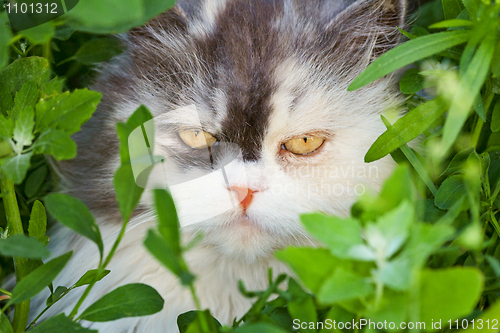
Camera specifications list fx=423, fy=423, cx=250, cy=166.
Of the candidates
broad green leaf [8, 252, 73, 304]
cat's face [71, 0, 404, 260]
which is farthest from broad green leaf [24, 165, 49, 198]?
broad green leaf [8, 252, 73, 304]

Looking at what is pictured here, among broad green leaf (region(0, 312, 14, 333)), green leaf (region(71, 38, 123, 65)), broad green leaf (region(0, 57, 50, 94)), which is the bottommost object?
broad green leaf (region(0, 312, 14, 333))

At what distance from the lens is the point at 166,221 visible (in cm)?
50

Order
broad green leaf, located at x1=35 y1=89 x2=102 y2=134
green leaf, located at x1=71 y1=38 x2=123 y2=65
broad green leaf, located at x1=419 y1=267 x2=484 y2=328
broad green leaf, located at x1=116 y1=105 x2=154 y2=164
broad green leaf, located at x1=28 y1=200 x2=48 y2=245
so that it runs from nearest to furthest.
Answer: broad green leaf, located at x1=419 y1=267 x2=484 y2=328
broad green leaf, located at x1=116 y1=105 x2=154 y2=164
broad green leaf, located at x1=35 y1=89 x2=102 y2=134
broad green leaf, located at x1=28 y1=200 x2=48 y2=245
green leaf, located at x1=71 y1=38 x2=123 y2=65

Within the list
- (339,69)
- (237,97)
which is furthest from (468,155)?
(237,97)

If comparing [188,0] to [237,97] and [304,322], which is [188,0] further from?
[304,322]

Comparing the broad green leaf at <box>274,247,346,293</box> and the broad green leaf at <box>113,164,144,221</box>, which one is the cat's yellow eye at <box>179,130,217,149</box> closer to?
→ the broad green leaf at <box>113,164,144,221</box>

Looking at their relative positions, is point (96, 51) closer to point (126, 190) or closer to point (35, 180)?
point (35, 180)

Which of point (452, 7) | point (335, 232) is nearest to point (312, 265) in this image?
point (335, 232)

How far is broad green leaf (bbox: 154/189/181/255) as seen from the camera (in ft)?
1.63

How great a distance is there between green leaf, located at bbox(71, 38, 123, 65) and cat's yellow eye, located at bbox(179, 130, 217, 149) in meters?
0.35

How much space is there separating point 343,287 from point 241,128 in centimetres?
62

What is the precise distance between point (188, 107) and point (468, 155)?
65 cm

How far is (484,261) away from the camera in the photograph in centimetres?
78

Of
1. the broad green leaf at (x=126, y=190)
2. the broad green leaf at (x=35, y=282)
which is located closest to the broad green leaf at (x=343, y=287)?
the broad green leaf at (x=126, y=190)
